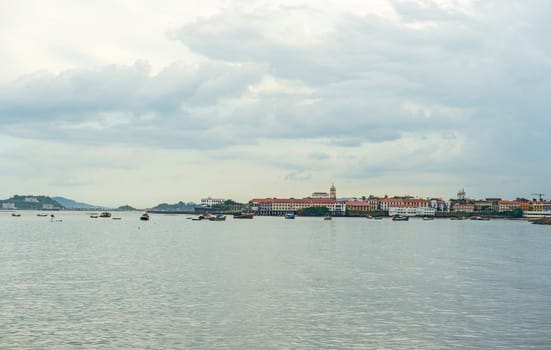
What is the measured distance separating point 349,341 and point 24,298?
21038 millimetres

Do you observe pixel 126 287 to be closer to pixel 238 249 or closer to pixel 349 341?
pixel 349 341

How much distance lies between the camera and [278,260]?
6153 centimetres

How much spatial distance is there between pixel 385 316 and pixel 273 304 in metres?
6.79

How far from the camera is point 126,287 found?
1635 inches

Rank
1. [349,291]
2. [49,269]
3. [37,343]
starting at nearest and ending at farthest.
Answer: [37,343], [349,291], [49,269]

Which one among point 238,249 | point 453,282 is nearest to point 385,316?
point 453,282

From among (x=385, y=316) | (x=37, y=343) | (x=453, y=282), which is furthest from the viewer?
(x=453, y=282)

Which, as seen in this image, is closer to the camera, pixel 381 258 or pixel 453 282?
pixel 453 282

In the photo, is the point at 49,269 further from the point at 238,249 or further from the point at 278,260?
the point at 238,249

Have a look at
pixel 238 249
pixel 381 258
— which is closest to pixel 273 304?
pixel 381 258

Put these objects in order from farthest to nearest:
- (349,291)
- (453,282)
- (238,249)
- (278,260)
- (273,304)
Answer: (238,249) → (278,260) → (453,282) → (349,291) → (273,304)

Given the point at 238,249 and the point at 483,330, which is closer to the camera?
the point at 483,330

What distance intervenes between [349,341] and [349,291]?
13844 mm

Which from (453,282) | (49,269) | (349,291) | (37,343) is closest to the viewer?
(37,343)
